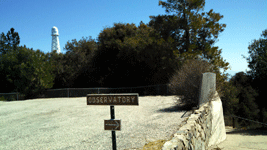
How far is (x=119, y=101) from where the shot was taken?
4.68 meters

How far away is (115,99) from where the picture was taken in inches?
185

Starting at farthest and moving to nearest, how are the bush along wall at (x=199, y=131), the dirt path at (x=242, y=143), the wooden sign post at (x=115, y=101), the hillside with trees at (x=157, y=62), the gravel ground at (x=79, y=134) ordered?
the hillside with trees at (x=157, y=62), the dirt path at (x=242, y=143), the gravel ground at (x=79, y=134), the bush along wall at (x=199, y=131), the wooden sign post at (x=115, y=101)

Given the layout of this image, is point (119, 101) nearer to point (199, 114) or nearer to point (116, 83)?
point (199, 114)

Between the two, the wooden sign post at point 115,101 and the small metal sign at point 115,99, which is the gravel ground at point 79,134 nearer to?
the wooden sign post at point 115,101

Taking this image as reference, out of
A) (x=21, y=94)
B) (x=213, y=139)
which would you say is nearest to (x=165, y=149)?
(x=213, y=139)

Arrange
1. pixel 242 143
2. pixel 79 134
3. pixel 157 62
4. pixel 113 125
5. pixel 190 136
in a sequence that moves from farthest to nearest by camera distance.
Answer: pixel 157 62, pixel 242 143, pixel 79 134, pixel 190 136, pixel 113 125

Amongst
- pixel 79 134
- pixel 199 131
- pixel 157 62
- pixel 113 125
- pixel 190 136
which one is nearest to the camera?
pixel 113 125

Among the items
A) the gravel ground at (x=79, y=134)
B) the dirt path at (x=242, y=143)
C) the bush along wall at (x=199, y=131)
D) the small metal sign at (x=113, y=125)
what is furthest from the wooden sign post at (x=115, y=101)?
the dirt path at (x=242, y=143)

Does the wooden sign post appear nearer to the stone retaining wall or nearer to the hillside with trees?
the stone retaining wall

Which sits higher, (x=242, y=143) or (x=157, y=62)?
(x=157, y=62)

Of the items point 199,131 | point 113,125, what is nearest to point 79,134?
point 113,125

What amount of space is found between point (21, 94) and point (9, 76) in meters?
3.14

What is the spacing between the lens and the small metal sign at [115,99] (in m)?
4.60

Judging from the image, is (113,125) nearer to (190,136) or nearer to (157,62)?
(190,136)
